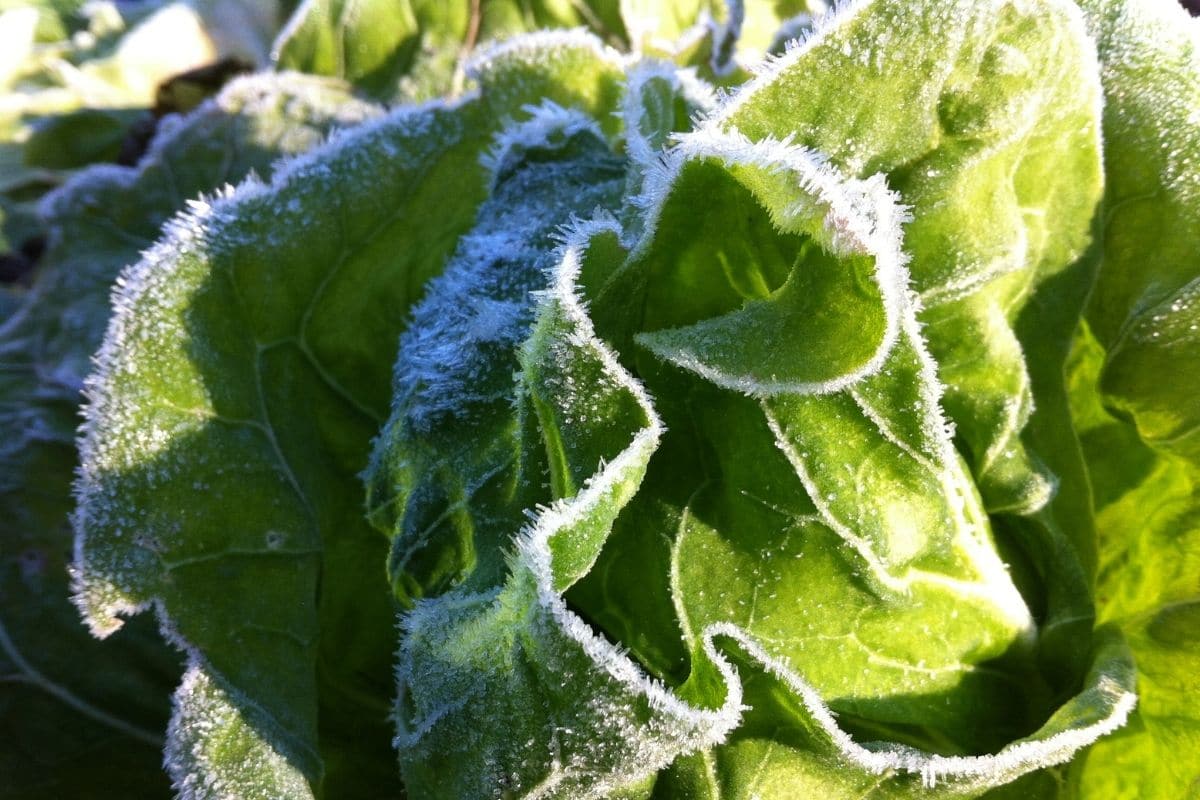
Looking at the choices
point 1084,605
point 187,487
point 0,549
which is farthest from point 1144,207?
point 0,549

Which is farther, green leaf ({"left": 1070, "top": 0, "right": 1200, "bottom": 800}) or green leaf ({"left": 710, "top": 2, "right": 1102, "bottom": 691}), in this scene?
green leaf ({"left": 1070, "top": 0, "right": 1200, "bottom": 800})

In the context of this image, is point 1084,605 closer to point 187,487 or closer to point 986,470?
point 986,470

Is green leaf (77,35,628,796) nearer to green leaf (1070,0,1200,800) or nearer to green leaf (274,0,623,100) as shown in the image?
green leaf (274,0,623,100)

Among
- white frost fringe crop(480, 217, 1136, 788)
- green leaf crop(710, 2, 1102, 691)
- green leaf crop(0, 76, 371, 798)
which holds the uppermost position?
green leaf crop(710, 2, 1102, 691)

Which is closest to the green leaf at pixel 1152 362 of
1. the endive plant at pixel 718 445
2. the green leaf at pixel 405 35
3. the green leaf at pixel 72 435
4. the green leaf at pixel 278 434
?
the endive plant at pixel 718 445

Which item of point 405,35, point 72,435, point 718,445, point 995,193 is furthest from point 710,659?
point 405,35

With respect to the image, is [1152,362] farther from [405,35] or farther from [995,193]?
[405,35]

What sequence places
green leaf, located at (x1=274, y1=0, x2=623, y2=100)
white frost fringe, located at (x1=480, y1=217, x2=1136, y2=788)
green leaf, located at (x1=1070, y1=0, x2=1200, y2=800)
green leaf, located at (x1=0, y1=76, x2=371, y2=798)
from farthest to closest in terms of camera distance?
green leaf, located at (x1=274, y1=0, x2=623, y2=100), green leaf, located at (x1=0, y1=76, x2=371, y2=798), green leaf, located at (x1=1070, y1=0, x2=1200, y2=800), white frost fringe, located at (x1=480, y1=217, x2=1136, y2=788)

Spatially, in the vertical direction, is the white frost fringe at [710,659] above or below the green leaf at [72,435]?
above

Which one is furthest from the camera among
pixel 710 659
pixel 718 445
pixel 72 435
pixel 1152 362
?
pixel 72 435

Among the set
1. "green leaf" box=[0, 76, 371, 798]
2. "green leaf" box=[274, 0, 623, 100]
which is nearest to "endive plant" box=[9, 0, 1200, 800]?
"green leaf" box=[0, 76, 371, 798]

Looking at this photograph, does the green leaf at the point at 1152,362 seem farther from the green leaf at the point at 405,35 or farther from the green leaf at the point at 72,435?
the green leaf at the point at 72,435
